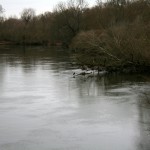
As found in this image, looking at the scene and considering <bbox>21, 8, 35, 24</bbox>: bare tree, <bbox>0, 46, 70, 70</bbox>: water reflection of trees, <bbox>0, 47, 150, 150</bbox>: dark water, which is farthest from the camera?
<bbox>21, 8, 35, 24</bbox>: bare tree

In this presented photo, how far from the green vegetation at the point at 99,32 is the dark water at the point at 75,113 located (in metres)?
1.66

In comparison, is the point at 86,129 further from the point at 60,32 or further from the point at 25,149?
the point at 60,32

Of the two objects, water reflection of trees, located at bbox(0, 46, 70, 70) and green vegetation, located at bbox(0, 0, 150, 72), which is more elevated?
green vegetation, located at bbox(0, 0, 150, 72)

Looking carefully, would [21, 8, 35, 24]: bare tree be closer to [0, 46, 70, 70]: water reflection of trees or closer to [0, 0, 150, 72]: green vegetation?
[0, 0, 150, 72]: green vegetation

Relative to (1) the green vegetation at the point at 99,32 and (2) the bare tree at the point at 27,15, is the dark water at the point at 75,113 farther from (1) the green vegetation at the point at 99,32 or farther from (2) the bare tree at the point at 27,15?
(2) the bare tree at the point at 27,15

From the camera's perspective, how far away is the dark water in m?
9.51

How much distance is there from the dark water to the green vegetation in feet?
5.44

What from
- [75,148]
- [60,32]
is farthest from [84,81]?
[60,32]

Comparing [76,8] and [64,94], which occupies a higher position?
[76,8]

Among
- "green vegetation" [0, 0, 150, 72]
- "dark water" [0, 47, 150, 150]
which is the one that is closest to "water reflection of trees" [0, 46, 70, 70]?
"green vegetation" [0, 0, 150, 72]

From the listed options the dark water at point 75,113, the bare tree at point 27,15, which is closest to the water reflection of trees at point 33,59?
the dark water at point 75,113

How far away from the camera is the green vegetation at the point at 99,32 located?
21469 mm

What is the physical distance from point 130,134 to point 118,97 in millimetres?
4763

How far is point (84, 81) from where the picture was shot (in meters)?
19.5
